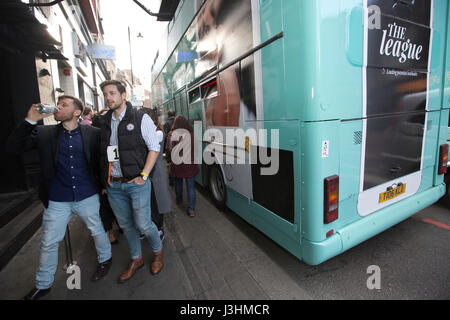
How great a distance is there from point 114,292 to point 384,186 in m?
3.00

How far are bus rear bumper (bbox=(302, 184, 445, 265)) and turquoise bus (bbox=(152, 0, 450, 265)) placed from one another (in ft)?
0.04

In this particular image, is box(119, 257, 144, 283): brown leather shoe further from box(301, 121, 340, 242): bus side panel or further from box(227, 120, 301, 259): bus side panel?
box(301, 121, 340, 242): bus side panel

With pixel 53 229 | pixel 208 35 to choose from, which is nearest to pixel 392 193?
pixel 208 35

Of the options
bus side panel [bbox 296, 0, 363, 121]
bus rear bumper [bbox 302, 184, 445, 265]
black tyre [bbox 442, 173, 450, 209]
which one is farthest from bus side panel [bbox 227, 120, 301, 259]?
black tyre [bbox 442, 173, 450, 209]

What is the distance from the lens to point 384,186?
2.36 metres

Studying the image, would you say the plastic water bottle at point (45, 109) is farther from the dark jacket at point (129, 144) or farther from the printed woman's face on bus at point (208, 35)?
the printed woman's face on bus at point (208, 35)

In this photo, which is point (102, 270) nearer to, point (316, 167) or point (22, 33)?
point (316, 167)

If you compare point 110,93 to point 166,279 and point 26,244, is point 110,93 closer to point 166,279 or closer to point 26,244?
point 166,279

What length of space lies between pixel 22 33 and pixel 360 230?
602cm

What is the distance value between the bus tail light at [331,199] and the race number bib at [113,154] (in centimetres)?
194

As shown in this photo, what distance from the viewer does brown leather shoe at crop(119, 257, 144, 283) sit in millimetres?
2470

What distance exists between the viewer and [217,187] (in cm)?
430
